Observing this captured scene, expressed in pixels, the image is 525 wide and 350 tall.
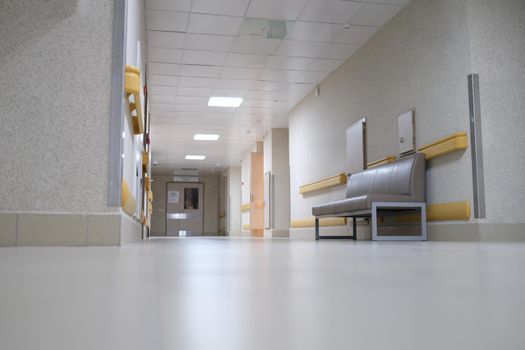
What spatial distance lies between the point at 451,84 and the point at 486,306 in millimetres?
5247

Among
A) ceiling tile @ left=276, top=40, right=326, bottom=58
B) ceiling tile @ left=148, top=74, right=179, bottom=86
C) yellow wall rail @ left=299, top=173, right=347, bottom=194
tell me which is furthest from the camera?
ceiling tile @ left=148, top=74, right=179, bottom=86

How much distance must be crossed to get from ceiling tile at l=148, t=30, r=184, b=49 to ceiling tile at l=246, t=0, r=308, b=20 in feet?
4.17

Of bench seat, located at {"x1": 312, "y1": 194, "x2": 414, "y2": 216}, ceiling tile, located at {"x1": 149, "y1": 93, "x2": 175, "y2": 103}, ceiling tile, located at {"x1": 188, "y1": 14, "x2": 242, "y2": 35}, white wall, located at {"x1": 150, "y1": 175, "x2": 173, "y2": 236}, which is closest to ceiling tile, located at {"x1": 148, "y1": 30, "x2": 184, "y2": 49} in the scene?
ceiling tile, located at {"x1": 188, "y1": 14, "x2": 242, "y2": 35}

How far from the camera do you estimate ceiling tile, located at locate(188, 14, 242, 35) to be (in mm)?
6773

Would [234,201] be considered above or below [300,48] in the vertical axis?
below

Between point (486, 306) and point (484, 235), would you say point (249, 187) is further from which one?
point (486, 306)

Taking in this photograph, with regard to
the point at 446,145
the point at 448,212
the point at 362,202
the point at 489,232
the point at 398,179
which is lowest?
the point at 489,232

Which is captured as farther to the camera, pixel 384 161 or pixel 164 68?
pixel 164 68

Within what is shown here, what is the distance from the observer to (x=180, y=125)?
1312cm

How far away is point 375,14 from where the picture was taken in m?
6.61

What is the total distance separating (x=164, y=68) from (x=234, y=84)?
4.98ft

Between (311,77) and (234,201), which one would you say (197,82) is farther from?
(234,201)

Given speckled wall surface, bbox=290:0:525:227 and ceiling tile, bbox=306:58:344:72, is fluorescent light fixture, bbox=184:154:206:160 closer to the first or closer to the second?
ceiling tile, bbox=306:58:344:72

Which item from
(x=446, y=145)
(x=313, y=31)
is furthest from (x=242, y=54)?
(x=446, y=145)
